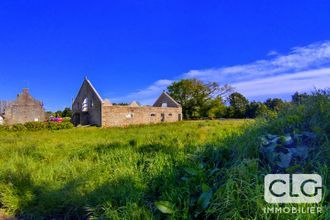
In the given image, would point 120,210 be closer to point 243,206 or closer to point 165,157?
point 243,206

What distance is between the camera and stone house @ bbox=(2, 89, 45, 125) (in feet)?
117

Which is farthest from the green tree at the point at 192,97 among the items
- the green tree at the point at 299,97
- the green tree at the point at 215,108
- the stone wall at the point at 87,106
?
the green tree at the point at 299,97

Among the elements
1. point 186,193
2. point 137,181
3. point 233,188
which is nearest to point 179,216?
point 186,193

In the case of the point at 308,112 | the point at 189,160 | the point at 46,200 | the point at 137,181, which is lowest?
the point at 46,200

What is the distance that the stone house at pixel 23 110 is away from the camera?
35562 mm

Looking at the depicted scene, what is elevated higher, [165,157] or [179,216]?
[165,157]

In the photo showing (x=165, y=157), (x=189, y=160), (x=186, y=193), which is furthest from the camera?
(x=165, y=157)

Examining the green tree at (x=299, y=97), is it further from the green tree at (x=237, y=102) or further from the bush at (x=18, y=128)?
the green tree at (x=237, y=102)

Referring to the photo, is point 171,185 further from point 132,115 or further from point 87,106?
point 87,106

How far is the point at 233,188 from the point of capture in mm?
2654

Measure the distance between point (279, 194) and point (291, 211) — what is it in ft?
0.80

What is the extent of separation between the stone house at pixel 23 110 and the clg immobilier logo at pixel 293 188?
128 feet

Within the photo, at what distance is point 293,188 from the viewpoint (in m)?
2.62

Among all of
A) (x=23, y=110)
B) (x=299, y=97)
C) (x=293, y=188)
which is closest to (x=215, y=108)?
(x=23, y=110)
